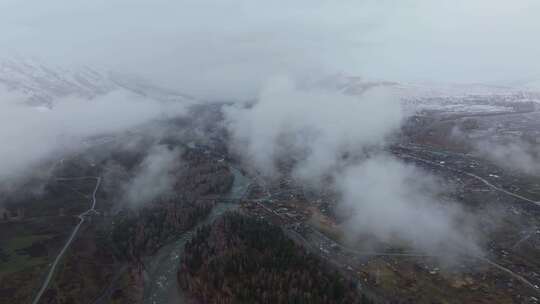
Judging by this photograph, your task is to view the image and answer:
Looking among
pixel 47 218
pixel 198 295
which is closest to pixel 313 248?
pixel 198 295

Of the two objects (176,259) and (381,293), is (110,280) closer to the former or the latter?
(176,259)

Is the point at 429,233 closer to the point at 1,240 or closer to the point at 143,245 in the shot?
the point at 143,245

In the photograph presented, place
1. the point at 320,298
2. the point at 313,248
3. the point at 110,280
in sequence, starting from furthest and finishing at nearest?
the point at 313,248
the point at 110,280
the point at 320,298

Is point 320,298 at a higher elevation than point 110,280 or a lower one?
higher

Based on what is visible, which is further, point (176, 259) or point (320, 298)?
point (176, 259)

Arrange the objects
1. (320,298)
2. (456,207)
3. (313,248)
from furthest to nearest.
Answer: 1. (456,207)
2. (313,248)
3. (320,298)

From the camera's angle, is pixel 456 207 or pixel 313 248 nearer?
pixel 313 248

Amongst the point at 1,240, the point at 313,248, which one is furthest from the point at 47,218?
the point at 313,248

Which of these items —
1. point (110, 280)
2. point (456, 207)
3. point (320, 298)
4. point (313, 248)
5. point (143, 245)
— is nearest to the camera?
point (320, 298)

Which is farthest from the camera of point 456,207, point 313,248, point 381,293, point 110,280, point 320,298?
point 456,207

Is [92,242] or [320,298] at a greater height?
[320,298]
